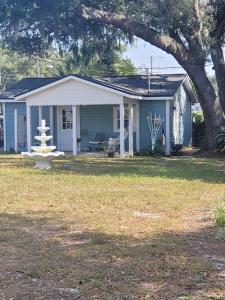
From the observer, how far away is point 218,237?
7.11 metres

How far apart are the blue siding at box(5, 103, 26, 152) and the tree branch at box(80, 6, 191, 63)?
625 centimetres

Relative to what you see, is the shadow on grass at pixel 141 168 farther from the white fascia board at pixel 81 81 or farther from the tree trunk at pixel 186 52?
the tree trunk at pixel 186 52

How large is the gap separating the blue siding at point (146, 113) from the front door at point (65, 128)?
3.58 m

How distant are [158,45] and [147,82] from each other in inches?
121

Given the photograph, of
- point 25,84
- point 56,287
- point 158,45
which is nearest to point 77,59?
point 25,84

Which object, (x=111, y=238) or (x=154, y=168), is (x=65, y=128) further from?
(x=111, y=238)

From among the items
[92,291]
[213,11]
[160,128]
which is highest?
[213,11]

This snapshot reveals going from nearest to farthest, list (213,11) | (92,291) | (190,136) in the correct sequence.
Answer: (92,291) < (213,11) < (190,136)

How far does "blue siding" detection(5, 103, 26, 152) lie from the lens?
25469mm

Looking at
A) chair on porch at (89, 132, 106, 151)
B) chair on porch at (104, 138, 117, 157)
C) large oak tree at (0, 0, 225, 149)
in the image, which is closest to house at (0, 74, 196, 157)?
chair on porch at (89, 132, 106, 151)

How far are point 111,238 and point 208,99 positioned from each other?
1629 cm

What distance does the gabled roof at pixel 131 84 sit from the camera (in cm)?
2181

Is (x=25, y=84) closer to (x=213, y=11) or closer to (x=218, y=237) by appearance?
(x=213, y=11)

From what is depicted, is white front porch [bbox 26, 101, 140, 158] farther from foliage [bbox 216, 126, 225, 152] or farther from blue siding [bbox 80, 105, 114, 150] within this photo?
foliage [bbox 216, 126, 225, 152]
